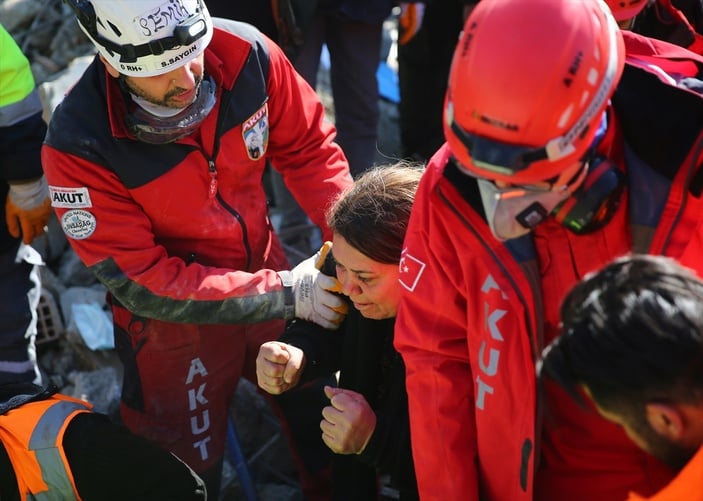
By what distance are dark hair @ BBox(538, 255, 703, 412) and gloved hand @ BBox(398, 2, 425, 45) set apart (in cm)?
330

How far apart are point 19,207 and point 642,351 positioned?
2.91m

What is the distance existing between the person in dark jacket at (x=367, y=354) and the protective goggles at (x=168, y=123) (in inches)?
22.1

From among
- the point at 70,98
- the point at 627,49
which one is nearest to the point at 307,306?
the point at 70,98

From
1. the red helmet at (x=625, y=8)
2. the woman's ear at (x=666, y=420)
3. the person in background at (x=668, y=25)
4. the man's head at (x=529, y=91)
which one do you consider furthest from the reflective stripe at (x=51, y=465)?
the person in background at (x=668, y=25)

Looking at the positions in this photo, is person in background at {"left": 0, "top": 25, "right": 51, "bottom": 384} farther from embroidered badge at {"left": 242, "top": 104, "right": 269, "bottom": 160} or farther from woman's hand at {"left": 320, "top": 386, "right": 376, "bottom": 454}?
woman's hand at {"left": 320, "top": 386, "right": 376, "bottom": 454}

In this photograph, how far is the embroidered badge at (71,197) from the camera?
304 centimetres

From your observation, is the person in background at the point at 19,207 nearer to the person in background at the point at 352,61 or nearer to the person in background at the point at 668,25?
the person in background at the point at 352,61

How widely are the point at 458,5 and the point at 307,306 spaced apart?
277 cm

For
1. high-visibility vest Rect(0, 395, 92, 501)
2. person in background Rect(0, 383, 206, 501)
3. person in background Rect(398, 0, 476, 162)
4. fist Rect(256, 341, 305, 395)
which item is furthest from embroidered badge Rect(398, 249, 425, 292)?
person in background Rect(398, 0, 476, 162)

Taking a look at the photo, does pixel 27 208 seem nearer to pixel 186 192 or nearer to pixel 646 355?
pixel 186 192

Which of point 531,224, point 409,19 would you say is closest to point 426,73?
point 409,19

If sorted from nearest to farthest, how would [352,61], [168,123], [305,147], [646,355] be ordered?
[646,355]
[168,123]
[305,147]
[352,61]

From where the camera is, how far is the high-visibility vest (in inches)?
109

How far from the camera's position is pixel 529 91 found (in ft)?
5.98
